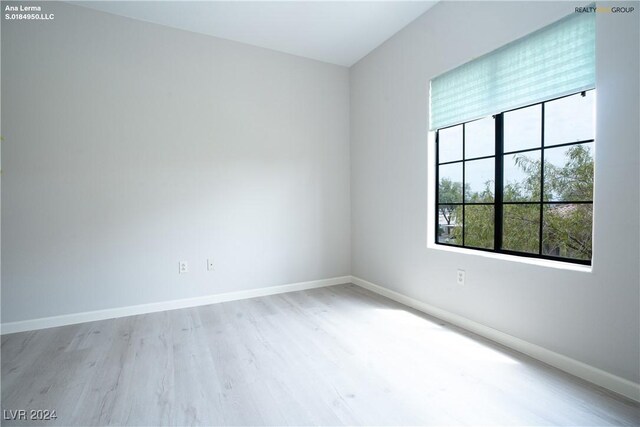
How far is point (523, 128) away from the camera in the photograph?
7.11 ft

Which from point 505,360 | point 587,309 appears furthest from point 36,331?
point 587,309

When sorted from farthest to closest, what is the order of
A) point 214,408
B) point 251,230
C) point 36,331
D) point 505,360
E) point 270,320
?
point 251,230 → point 270,320 → point 36,331 → point 505,360 → point 214,408

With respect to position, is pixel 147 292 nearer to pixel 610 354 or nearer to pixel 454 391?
pixel 454 391

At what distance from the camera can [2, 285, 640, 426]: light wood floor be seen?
145cm

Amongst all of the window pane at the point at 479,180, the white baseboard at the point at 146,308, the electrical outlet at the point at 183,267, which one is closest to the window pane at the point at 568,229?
the window pane at the point at 479,180

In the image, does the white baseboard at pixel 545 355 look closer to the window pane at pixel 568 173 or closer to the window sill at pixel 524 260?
the window sill at pixel 524 260

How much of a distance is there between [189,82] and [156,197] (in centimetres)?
124

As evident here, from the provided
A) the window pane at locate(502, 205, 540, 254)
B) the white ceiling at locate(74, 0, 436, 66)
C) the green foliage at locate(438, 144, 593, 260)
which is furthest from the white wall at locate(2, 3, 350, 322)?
the window pane at locate(502, 205, 540, 254)

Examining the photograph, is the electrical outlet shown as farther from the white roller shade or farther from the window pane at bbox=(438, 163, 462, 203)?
the white roller shade

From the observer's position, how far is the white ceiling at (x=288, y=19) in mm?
2633

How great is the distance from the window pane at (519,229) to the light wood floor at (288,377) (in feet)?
2.63

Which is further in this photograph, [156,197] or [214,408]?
[156,197]

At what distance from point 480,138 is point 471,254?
3.23ft

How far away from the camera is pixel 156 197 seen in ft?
9.58
